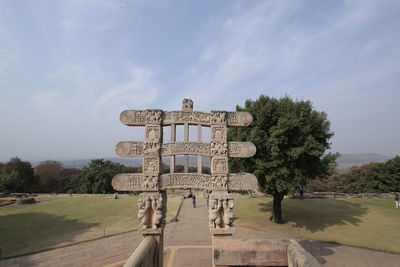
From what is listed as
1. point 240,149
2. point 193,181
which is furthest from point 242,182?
point 193,181

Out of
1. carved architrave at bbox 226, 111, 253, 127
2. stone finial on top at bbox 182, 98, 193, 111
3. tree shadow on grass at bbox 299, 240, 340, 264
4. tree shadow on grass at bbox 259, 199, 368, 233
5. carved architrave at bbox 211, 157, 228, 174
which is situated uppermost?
stone finial on top at bbox 182, 98, 193, 111

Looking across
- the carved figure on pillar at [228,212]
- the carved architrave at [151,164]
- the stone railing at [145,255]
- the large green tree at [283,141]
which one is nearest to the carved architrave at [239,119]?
the carved figure on pillar at [228,212]

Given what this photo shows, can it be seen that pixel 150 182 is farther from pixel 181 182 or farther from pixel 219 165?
pixel 219 165

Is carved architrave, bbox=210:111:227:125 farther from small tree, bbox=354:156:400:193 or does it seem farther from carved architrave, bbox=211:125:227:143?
small tree, bbox=354:156:400:193

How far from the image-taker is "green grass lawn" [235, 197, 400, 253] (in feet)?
35.2

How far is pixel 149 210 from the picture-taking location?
5137mm

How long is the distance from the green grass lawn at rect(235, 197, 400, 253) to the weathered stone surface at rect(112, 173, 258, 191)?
8869 mm

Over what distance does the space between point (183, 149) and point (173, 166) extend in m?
0.60

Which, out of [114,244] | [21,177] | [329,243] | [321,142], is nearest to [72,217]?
[114,244]

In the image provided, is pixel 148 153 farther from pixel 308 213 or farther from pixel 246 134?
pixel 308 213

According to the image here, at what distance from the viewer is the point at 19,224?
1397cm

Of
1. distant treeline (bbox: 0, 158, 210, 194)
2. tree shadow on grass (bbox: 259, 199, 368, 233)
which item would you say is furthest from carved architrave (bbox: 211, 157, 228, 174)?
distant treeline (bbox: 0, 158, 210, 194)

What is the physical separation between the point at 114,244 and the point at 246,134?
9825mm

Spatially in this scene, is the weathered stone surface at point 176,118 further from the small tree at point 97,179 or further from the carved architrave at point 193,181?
the small tree at point 97,179
